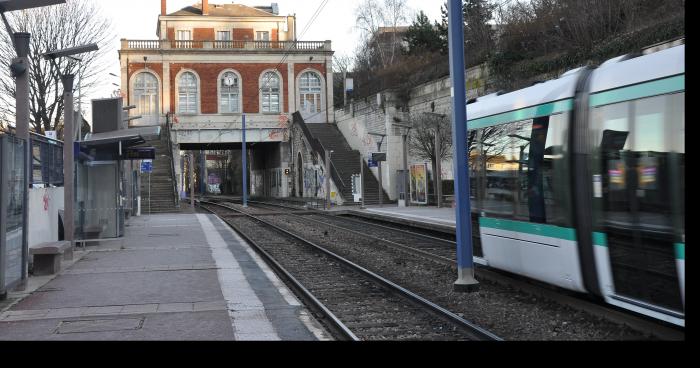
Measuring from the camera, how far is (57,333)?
711cm

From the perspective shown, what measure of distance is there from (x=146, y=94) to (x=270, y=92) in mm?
10762

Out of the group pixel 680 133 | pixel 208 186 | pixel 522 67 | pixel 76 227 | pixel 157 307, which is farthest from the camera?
pixel 208 186

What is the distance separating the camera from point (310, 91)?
201 feet

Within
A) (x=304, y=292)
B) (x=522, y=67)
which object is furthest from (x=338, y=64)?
(x=304, y=292)

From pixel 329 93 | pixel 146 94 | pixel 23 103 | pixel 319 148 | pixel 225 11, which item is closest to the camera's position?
pixel 23 103

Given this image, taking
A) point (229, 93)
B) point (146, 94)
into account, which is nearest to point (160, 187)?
point (146, 94)

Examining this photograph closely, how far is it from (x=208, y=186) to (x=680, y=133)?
343 ft

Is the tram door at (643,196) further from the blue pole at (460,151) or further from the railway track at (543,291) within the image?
the blue pole at (460,151)

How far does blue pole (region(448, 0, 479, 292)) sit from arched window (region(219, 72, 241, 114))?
51.9m

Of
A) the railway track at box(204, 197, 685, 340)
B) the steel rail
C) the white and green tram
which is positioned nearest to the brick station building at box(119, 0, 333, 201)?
the railway track at box(204, 197, 685, 340)

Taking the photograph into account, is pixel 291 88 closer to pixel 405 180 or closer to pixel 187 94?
pixel 187 94

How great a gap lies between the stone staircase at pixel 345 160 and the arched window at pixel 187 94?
35.9 feet

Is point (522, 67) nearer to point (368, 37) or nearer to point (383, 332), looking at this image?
point (383, 332)

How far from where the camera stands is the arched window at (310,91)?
6094 centimetres
